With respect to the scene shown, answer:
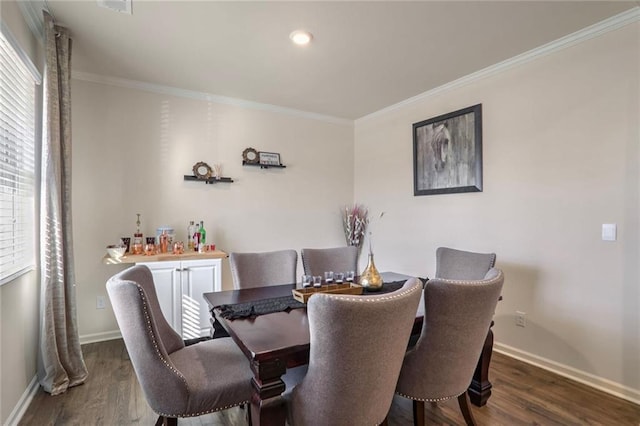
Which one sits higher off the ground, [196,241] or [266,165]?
[266,165]

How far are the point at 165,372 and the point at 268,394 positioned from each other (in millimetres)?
448

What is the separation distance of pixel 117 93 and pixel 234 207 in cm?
163

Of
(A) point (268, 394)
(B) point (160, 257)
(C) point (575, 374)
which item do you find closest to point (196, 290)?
(B) point (160, 257)

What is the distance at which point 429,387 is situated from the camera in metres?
1.61

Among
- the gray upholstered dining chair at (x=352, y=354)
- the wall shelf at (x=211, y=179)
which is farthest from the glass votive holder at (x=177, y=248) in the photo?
the gray upholstered dining chair at (x=352, y=354)

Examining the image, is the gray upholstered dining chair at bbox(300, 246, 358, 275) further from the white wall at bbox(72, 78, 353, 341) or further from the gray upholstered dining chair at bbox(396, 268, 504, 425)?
the white wall at bbox(72, 78, 353, 341)

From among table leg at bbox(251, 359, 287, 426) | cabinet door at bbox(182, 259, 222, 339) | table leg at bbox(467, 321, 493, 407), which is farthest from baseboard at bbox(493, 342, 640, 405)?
cabinet door at bbox(182, 259, 222, 339)

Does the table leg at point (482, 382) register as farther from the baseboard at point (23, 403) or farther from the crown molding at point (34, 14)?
the crown molding at point (34, 14)

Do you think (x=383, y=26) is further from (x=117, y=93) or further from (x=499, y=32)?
(x=117, y=93)

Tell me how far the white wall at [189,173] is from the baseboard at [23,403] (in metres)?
0.92

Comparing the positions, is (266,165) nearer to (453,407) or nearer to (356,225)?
(356,225)

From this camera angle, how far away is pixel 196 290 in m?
3.09

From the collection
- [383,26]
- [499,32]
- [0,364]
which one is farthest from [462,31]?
[0,364]

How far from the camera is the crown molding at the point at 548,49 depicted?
228 cm
